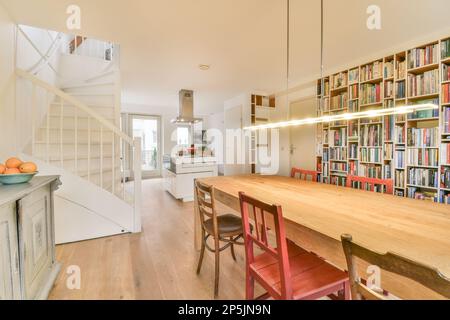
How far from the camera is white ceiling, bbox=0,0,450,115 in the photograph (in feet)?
6.69

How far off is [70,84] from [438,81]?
5.24 m

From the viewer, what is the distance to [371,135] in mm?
3078

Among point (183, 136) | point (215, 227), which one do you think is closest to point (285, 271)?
point (215, 227)

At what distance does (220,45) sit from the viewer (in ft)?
9.20

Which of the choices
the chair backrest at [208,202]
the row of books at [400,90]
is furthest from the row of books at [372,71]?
the chair backrest at [208,202]

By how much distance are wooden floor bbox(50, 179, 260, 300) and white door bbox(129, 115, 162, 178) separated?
449cm

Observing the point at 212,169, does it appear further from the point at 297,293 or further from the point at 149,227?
the point at 297,293

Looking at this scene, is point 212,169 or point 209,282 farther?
point 212,169

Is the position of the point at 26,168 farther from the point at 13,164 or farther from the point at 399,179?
the point at 399,179

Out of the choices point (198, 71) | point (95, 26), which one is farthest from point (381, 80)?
point (95, 26)

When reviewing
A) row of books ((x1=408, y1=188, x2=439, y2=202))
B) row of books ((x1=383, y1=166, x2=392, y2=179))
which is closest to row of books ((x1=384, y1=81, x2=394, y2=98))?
row of books ((x1=383, y1=166, x2=392, y2=179))

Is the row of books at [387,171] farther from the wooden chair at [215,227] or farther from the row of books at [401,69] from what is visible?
the wooden chair at [215,227]

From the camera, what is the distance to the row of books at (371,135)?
2.99 m

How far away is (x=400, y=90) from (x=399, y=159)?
0.90 meters
